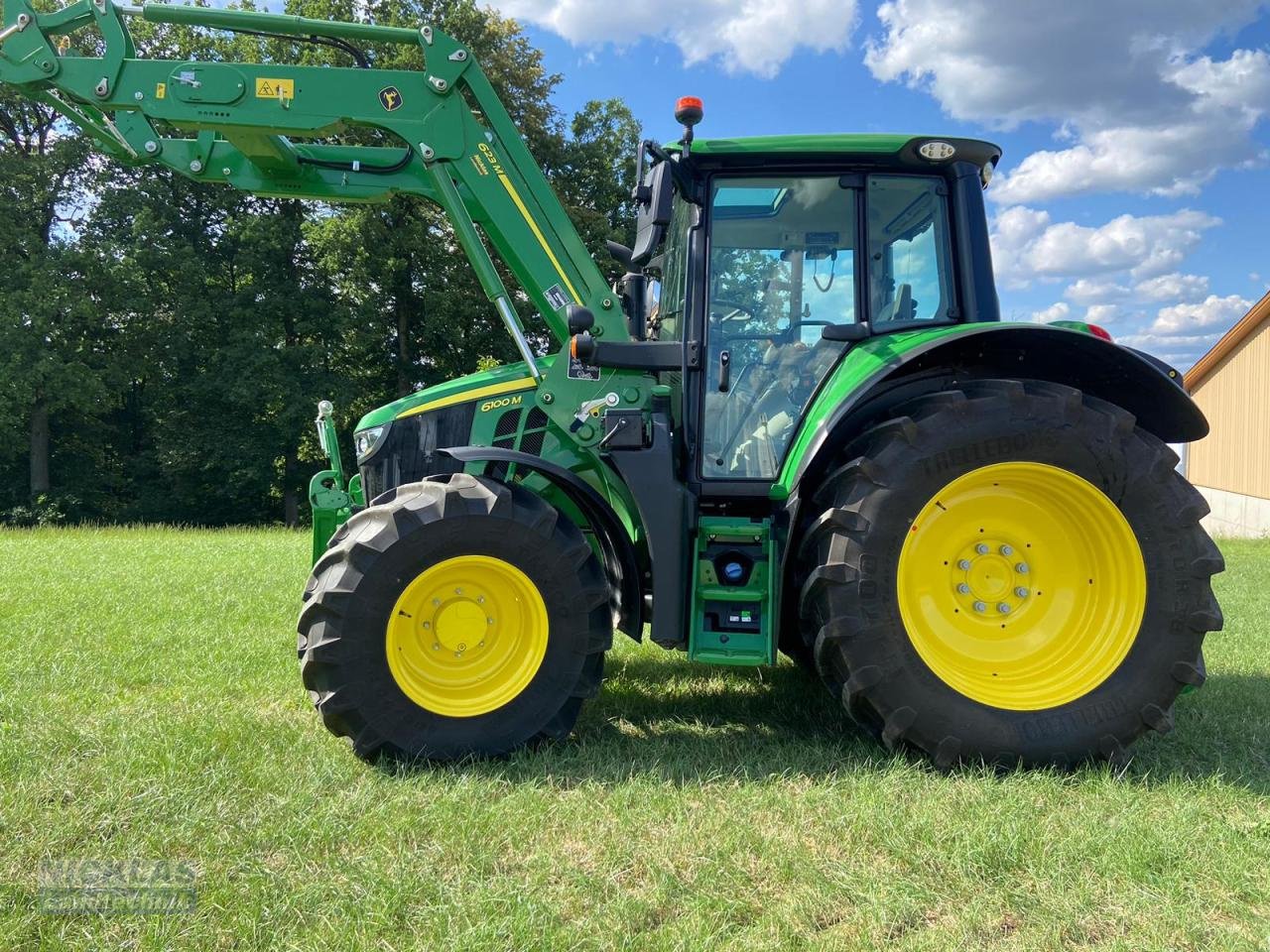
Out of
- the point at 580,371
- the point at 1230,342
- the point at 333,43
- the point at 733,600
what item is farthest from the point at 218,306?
the point at 1230,342

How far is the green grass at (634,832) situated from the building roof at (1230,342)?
1937cm

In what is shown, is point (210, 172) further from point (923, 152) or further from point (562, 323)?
point (923, 152)

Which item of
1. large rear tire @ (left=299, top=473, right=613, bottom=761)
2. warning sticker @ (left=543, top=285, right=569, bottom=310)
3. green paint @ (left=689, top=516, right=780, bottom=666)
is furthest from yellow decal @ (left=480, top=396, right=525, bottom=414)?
green paint @ (left=689, top=516, right=780, bottom=666)

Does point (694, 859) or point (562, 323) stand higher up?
point (562, 323)

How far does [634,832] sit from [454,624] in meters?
1.14

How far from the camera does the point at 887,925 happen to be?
7.48ft

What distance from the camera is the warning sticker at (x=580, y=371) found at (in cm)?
403

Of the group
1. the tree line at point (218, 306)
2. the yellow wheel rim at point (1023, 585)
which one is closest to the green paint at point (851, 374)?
the yellow wheel rim at point (1023, 585)

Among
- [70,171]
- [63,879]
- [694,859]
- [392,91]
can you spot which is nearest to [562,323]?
[392,91]

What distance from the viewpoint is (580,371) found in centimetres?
404

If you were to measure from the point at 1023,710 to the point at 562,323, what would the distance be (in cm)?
265

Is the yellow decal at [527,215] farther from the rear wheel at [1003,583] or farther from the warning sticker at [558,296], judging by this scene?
the rear wheel at [1003,583]

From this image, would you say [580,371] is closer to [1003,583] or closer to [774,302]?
[774,302]

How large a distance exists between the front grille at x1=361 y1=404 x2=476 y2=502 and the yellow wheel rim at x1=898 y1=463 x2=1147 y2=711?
84.1 inches
